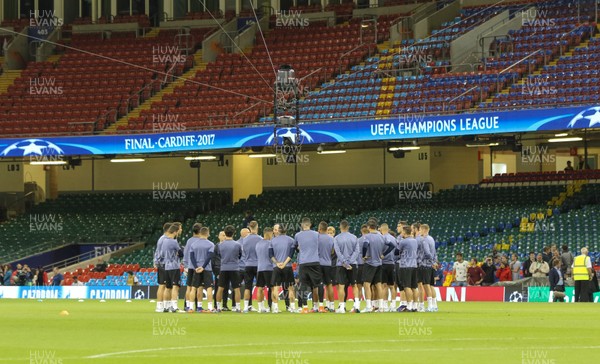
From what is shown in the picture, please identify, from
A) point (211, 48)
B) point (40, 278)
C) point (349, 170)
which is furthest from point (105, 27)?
point (40, 278)

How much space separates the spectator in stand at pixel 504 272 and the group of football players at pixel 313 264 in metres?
10.0

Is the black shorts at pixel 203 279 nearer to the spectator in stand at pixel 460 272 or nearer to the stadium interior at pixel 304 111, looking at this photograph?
the spectator in stand at pixel 460 272

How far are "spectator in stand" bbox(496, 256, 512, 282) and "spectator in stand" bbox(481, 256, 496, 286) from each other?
0.16 meters

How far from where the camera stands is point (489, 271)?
118 feet

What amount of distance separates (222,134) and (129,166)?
12.8 m

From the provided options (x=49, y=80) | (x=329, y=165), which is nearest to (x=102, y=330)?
(x=329, y=165)

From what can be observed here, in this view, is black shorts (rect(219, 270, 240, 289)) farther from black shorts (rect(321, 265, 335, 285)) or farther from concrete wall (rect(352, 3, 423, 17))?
concrete wall (rect(352, 3, 423, 17))

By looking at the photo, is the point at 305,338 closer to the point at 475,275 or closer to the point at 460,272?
the point at 460,272

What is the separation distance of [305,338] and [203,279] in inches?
332

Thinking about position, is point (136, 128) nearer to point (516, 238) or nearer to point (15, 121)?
point (15, 121)

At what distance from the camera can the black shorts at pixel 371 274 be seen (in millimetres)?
25406

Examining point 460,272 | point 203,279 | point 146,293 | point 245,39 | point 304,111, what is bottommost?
point 146,293

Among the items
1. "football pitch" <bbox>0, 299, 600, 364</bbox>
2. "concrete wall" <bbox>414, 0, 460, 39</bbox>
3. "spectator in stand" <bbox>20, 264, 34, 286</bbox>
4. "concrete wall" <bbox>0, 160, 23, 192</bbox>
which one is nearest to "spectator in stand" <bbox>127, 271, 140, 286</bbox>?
"spectator in stand" <bbox>20, 264, 34, 286</bbox>

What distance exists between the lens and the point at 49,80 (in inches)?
2174
